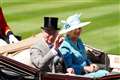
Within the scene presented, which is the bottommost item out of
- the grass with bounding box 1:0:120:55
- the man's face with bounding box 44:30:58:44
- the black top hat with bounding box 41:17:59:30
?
the man's face with bounding box 44:30:58:44

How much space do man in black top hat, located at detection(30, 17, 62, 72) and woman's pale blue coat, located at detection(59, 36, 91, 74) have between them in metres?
0.22

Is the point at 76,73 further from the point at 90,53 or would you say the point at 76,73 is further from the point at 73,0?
the point at 73,0

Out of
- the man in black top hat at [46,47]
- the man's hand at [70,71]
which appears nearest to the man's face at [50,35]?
the man in black top hat at [46,47]

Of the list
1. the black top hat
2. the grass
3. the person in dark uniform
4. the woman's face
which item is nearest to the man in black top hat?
the black top hat

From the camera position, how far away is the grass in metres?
14.0

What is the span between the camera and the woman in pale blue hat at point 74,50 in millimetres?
8820

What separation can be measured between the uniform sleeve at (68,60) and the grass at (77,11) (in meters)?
4.28

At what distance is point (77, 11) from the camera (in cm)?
1550

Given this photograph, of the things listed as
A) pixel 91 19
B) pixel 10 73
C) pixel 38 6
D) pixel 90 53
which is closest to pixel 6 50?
pixel 10 73

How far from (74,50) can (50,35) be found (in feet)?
1.63

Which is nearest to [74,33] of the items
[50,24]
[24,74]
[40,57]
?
[50,24]

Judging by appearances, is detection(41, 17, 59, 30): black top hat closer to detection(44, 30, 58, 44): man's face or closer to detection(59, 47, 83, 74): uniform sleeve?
detection(44, 30, 58, 44): man's face

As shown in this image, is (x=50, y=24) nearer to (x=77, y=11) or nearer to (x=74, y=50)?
(x=74, y=50)

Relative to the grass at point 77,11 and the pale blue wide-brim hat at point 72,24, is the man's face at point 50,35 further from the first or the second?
the grass at point 77,11
